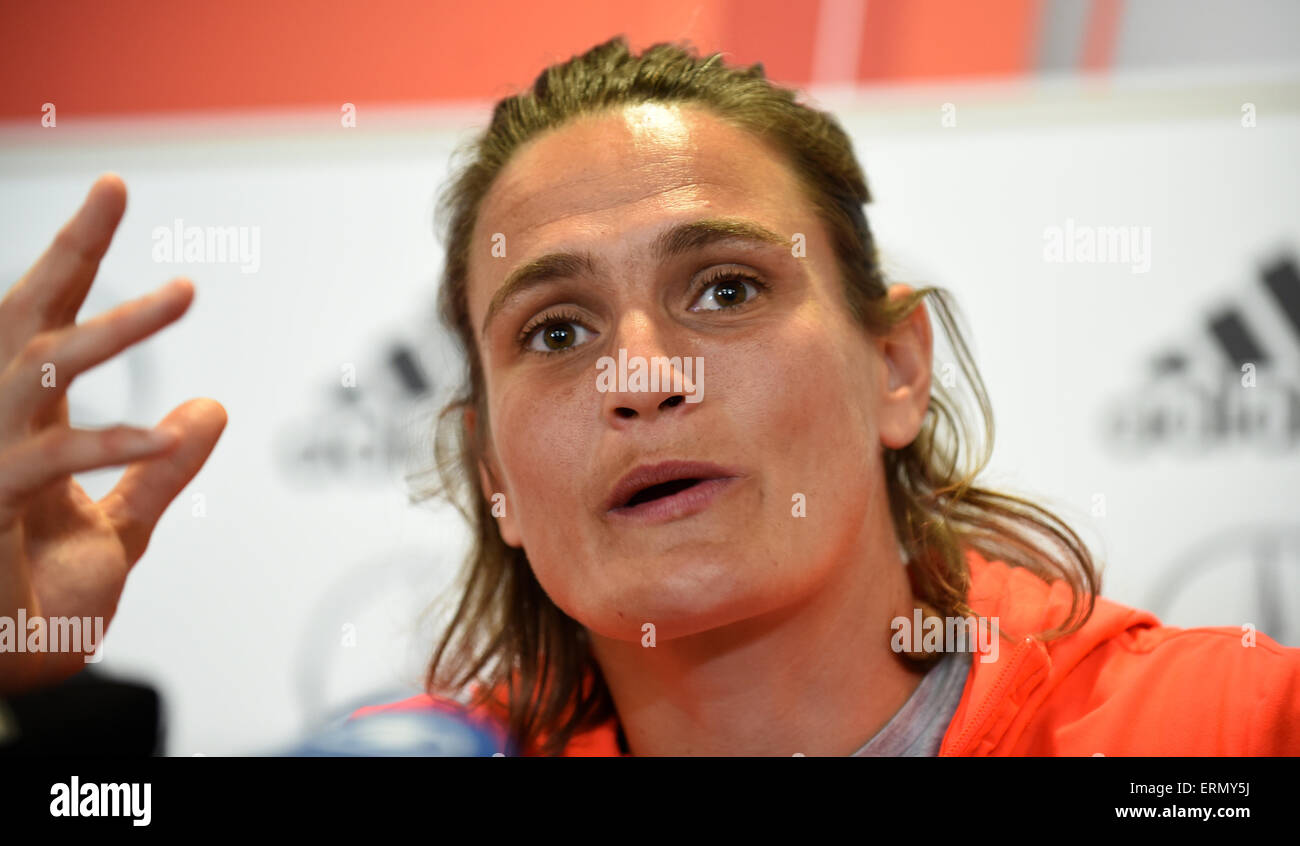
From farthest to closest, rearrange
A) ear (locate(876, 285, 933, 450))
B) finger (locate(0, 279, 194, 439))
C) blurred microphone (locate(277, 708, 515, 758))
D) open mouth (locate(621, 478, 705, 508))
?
1. blurred microphone (locate(277, 708, 515, 758))
2. ear (locate(876, 285, 933, 450))
3. open mouth (locate(621, 478, 705, 508))
4. finger (locate(0, 279, 194, 439))

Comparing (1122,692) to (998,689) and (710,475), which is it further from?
(710,475)

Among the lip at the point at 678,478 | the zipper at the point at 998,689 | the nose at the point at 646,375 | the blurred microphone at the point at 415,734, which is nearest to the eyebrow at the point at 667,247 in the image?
the nose at the point at 646,375

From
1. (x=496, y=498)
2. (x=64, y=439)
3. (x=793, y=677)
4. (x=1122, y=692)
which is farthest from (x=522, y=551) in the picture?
(x=1122, y=692)

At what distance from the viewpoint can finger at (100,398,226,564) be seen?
1358 millimetres

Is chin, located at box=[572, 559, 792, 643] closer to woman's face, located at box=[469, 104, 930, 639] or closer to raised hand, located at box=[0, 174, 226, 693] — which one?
woman's face, located at box=[469, 104, 930, 639]

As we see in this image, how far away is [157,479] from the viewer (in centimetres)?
138

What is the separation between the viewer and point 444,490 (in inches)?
80.5

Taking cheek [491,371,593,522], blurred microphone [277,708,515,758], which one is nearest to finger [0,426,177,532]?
cheek [491,371,593,522]

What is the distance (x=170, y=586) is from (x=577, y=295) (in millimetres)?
1215

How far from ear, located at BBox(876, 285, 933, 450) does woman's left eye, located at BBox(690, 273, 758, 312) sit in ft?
0.91

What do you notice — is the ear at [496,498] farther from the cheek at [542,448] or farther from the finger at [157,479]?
the finger at [157,479]

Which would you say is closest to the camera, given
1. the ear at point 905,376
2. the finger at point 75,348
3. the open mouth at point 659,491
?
the finger at point 75,348

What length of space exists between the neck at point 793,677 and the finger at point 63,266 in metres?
0.90

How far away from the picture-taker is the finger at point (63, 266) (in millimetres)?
1241
